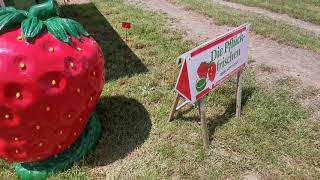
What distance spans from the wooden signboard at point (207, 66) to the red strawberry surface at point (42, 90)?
2.91ft

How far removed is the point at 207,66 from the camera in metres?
4.41

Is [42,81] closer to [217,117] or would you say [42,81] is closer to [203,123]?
[203,123]

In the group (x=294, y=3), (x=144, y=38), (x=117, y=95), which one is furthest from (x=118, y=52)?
(x=294, y=3)

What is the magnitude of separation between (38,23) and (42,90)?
0.58m

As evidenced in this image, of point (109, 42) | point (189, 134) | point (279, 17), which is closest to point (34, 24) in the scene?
point (189, 134)

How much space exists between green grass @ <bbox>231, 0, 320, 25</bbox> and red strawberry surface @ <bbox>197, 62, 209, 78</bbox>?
751cm

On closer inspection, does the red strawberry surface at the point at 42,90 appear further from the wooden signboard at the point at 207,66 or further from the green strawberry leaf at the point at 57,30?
the wooden signboard at the point at 207,66

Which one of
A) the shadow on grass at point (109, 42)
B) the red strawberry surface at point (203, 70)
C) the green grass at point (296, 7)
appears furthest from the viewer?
the green grass at point (296, 7)

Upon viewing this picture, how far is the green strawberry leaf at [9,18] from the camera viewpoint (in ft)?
11.8

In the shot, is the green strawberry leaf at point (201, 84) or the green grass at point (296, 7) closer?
the green strawberry leaf at point (201, 84)

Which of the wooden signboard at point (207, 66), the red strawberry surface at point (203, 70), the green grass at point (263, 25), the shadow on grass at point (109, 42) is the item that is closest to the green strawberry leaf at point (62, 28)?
the wooden signboard at point (207, 66)

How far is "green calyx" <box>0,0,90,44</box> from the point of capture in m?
3.59

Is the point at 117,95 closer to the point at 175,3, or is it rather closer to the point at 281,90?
the point at 281,90

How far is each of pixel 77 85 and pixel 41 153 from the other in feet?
2.38
